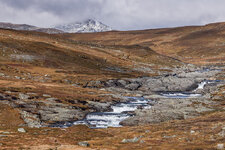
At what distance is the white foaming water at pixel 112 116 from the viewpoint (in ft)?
194

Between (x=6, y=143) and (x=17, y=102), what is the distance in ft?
103

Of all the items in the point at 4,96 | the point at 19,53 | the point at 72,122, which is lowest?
the point at 72,122

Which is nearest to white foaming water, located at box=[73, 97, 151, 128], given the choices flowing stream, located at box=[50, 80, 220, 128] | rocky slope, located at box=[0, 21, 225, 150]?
flowing stream, located at box=[50, 80, 220, 128]

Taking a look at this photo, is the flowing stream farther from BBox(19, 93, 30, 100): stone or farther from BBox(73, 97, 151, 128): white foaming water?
BBox(19, 93, 30, 100): stone

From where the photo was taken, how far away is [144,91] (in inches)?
4178

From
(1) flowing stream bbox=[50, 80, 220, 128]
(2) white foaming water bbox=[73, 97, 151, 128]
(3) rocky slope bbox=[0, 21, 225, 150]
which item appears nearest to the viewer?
(3) rocky slope bbox=[0, 21, 225, 150]

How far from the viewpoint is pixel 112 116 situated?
2576 inches

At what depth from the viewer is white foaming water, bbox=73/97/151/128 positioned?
194 ft

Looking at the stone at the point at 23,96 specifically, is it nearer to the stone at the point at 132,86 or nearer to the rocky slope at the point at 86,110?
the rocky slope at the point at 86,110

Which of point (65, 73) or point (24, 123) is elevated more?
point (65, 73)

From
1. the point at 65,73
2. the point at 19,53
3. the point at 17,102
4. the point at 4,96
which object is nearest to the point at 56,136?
the point at 17,102

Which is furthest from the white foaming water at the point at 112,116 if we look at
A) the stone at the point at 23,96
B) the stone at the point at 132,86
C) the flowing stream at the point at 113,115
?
the stone at the point at 132,86

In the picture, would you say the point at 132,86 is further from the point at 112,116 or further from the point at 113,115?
the point at 112,116

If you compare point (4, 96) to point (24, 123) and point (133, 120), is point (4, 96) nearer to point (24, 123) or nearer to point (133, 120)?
point (24, 123)
